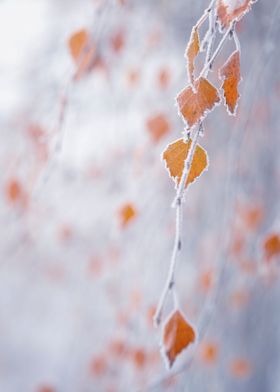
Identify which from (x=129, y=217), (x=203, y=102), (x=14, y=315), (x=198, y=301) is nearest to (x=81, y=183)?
(x=198, y=301)

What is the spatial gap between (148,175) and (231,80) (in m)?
1.22

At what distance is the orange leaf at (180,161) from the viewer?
668mm

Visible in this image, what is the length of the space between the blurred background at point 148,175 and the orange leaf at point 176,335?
197 millimetres

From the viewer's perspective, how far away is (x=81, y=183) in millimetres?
3734

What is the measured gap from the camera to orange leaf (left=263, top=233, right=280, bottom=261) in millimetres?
1158

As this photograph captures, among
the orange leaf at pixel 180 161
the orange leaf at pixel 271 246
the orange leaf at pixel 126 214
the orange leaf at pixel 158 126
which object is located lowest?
the orange leaf at pixel 180 161

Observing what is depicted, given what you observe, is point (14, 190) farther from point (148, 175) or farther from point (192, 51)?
point (192, 51)

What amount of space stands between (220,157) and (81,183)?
1652mm

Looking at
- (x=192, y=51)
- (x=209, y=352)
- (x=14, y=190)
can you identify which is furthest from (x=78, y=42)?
(x=209, y=352)

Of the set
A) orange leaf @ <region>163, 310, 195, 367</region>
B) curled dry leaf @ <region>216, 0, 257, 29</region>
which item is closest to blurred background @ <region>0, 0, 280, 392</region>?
orange leaf @ <region>163, 310, 195, 367</region>

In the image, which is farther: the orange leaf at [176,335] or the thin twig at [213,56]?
the orange leaf at [176,335]

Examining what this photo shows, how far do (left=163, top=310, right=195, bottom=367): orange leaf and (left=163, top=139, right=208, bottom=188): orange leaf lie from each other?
257 mm

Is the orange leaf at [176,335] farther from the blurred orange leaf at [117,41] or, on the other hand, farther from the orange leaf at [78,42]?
the blurred orange leaf at [117,41]

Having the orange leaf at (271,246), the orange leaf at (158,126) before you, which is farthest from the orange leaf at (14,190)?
the orange leaf at (271,246)
